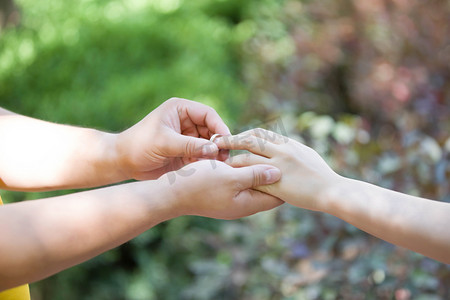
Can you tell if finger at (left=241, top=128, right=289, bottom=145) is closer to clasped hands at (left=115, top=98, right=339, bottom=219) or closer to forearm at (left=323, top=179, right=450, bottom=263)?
clasped hands at (left=115, top=98, right=339, bottom=219)

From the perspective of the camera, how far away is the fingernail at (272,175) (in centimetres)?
174

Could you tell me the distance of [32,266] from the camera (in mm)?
1235

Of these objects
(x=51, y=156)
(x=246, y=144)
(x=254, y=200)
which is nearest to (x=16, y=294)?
(x=51, y=156)

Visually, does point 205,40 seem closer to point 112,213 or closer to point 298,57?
point 298,57

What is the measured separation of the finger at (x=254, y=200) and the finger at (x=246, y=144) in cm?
17

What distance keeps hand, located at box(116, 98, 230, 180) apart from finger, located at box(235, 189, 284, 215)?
21 cm

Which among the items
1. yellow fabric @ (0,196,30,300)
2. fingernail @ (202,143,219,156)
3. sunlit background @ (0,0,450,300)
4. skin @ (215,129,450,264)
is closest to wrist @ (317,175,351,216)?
skin @ (215,129,450,264)

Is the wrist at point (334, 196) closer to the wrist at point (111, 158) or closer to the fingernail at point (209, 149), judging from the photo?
the fingernail at point (209, 149)

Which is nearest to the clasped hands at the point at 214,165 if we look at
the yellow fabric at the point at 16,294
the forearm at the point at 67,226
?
the forearm at the point at 67,226

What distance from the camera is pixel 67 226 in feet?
4.26

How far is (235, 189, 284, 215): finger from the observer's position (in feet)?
5.54

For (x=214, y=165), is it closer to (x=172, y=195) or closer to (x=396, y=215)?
(x=172, y=195)

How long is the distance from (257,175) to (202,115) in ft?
1.14

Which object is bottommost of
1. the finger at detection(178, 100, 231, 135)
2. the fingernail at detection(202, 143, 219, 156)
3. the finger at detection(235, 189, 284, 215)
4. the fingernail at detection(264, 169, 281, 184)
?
the finger at detection(235, 189, 284, 215)
